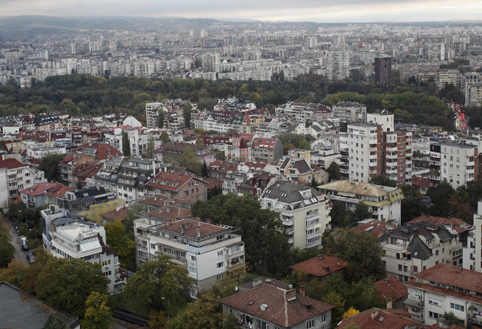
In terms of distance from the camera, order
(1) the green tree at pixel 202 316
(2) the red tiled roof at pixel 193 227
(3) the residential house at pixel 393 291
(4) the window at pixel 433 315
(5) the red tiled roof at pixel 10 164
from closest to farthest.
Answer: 1. (1) the green tree at pixel 202 316
2. (4) the window at pixel 433 315
3. (3) the residential house at pixel 393 291
4. (2) the red tiled roof at pixel 193 227
5. (5) the red tiled roof at pixel 10 164

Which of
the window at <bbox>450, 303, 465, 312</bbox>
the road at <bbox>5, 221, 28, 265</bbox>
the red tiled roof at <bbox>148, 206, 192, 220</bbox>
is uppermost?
the red tiled roof at <bbox>148, 206, 192, 220</bbox>

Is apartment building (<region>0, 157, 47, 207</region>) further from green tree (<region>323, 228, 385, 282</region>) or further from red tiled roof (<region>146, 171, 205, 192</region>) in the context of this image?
green tree (<region>323, 228, 385, 282</region>)

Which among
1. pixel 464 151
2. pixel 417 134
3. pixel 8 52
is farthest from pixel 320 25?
pixel 464 151

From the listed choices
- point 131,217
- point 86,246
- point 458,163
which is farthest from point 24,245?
point 458,163

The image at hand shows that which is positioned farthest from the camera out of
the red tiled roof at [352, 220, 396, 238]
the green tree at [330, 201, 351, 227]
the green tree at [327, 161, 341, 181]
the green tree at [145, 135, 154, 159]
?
the green tree at [145, 135, 154, 159]

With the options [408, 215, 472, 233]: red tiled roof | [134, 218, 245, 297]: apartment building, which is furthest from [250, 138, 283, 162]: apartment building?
[134, 218, 245, 297]: apartment building

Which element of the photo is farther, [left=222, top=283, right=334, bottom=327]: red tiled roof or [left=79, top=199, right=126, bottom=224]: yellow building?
[left=79, top=199, right=126, bottom=224]: yellow building

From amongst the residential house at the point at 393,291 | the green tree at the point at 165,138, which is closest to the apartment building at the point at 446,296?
the residential house at the point at 393,291

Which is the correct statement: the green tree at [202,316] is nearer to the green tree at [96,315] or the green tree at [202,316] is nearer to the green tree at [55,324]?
the green tree at [96,315]
